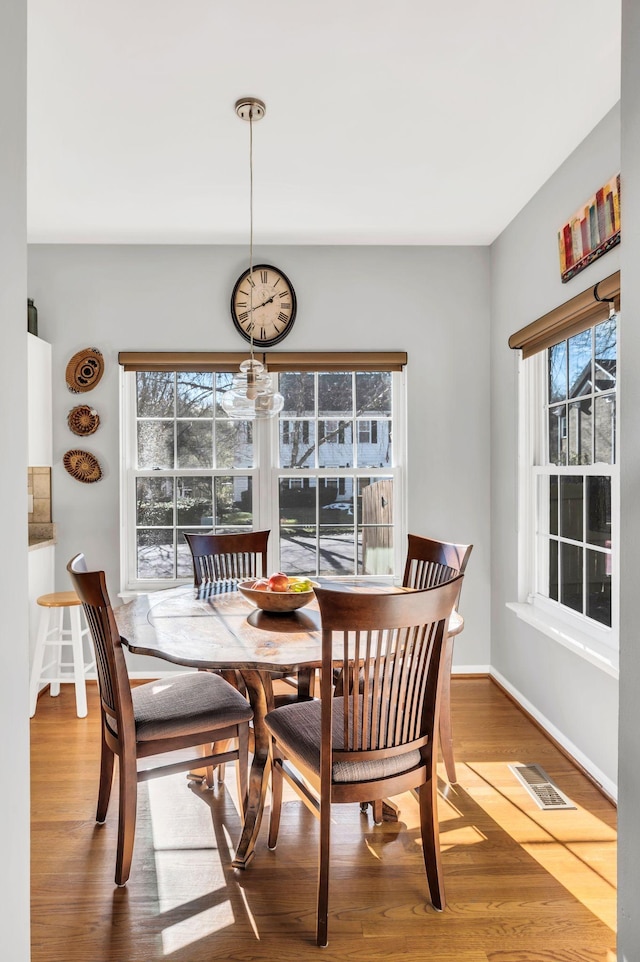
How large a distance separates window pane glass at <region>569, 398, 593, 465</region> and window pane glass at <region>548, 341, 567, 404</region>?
148mm

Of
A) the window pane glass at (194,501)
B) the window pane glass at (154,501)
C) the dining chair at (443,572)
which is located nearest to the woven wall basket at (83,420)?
the window pane glass at (154,501)

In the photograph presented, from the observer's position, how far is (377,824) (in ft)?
7.94

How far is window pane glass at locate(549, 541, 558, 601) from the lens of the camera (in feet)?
→ 10.9

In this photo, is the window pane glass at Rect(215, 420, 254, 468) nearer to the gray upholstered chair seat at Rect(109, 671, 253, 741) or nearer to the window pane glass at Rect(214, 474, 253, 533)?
the window pane glass at Rect(214, 474, 253, 533)

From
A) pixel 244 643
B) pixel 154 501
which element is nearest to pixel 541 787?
pixel 244 643

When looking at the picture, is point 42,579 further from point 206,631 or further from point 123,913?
point 123,913

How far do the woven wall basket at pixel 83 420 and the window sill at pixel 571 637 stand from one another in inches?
107

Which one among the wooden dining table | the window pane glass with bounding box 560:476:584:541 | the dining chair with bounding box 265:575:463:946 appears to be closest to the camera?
the dining chair with bounding box 265:575:463:946

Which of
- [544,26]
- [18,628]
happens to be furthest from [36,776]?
[544,26]

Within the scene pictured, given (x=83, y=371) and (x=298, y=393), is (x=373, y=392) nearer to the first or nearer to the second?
(x=298, y=393)

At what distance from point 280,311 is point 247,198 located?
79cm

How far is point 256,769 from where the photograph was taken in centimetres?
221

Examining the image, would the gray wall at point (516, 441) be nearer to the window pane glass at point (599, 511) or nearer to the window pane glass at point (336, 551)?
the window pane glass at point (599, 511)

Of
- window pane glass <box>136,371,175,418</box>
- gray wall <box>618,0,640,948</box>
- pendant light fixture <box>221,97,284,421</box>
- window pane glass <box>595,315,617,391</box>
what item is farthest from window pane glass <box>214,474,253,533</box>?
gray wall <box>618,0,640,948</box>
